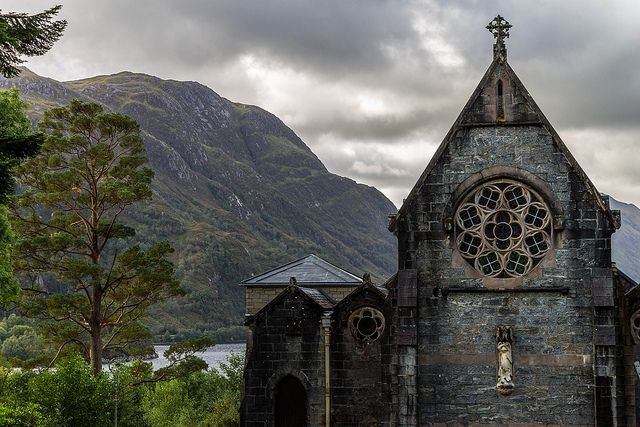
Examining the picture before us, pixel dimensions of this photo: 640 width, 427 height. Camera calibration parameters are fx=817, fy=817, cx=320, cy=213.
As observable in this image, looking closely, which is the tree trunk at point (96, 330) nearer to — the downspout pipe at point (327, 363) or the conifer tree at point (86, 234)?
the conifer tree at point (86, 234)

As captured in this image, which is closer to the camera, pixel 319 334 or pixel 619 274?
pixel 619 274

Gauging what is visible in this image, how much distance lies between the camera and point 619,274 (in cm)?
2827

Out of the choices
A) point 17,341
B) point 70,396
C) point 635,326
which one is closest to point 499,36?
point 635,326

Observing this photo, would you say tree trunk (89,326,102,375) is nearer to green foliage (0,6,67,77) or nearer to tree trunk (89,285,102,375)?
tree trunk (89,285,102,375)

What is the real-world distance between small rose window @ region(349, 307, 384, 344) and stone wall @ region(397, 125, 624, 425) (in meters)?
3.40

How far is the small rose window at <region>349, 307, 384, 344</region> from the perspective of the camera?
30250mm

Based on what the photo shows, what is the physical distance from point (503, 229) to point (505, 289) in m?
2.04

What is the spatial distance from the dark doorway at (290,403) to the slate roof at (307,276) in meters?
7.37

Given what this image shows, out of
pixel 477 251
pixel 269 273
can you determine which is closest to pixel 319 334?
pixel 477 251

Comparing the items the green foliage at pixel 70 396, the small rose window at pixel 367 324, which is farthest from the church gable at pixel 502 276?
Answer: the green foliage at pixel 70 396

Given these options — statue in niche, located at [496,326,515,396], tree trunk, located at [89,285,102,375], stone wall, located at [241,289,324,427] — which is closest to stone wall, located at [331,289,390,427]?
stone wall, located at [241,289,324,427]

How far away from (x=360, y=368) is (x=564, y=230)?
Answer: 353 inches

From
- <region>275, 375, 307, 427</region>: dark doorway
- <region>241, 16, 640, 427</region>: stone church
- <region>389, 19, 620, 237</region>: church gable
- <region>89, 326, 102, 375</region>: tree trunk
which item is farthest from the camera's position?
<region>89, 326, 102, 375</region>: tree trunk

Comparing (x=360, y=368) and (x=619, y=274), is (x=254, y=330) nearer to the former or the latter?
(x=360, y=368)
